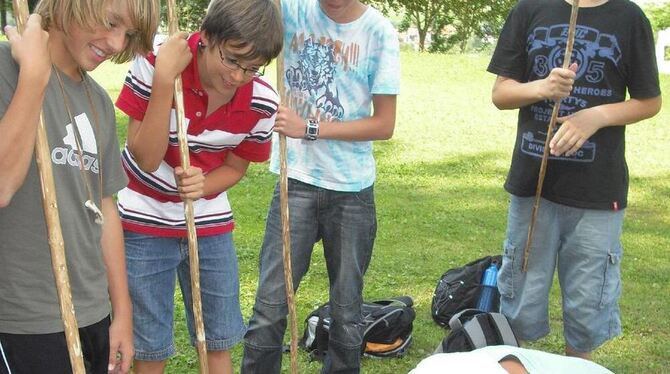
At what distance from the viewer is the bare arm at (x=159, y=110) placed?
2.79 m

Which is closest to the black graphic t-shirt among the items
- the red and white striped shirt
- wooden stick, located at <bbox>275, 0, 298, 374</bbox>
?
wooden stick, located at <bbox>275, 0, 298, 374</bbox>

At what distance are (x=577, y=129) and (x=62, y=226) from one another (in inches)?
76.8

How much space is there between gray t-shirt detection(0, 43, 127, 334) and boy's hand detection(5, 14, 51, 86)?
0.70 ft

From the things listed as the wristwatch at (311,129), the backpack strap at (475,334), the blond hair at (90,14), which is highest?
the blond hair at (90,14)

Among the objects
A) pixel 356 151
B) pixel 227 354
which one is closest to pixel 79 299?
pixel 227 354

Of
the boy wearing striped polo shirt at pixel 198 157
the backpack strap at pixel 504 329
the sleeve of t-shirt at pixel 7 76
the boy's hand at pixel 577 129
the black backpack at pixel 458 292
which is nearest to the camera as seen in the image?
the sleeve of t-shirt at pixel 7 76

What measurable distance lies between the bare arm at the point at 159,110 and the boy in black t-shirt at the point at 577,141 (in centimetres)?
141

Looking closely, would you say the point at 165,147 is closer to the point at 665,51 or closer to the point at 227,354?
the point at 227,354

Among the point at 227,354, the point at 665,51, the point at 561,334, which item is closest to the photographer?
the point at 227,354

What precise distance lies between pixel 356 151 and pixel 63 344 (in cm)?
151

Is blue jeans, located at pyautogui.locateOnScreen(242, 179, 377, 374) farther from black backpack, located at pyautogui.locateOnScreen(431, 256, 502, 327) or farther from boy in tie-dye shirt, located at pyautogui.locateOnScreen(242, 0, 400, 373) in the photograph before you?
black backpack, located at pyautogui.locateOnScreen(431, 256, 502, 327)

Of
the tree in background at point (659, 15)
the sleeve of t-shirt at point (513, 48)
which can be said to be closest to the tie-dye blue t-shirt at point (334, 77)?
the sleeve of t-shirt at point (513, 48)

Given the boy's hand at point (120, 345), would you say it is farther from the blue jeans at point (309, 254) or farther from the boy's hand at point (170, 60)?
the blue jeans at point (309, 254)

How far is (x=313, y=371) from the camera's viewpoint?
4363mm
